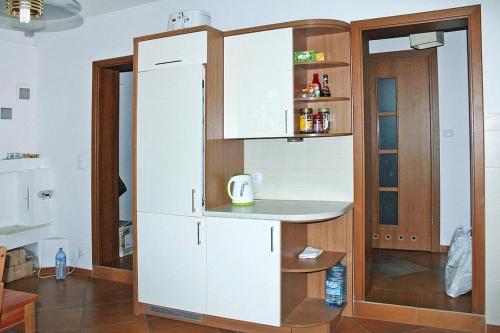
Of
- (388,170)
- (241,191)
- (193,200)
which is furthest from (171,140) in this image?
(388,170)

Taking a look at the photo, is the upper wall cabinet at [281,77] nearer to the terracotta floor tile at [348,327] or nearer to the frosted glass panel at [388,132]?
the terracotta floor tile at [348,327]

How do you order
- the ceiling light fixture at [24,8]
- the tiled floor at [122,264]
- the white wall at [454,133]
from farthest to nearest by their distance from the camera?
the white wall at [454,133]
the tiled floor at [122,264]
the ceiling light fixture at [24,8]

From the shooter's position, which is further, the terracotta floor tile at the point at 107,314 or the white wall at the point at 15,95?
the white wall at the point at 15,95

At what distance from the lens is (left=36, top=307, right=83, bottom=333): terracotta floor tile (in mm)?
2797

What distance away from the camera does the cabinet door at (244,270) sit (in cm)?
253

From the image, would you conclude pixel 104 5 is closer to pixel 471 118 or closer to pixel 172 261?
pixel 172 261

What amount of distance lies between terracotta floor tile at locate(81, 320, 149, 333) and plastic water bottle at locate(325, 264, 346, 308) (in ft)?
4.04

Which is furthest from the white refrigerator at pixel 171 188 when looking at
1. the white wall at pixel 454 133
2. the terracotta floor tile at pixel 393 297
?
the white wall at pixel 454 133

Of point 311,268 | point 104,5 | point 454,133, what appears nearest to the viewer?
point 311,268

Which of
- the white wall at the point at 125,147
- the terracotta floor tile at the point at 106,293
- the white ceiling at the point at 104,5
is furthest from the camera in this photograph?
the white wall at the point at 125,147

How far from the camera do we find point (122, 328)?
2807mm

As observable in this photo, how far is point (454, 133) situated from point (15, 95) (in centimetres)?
457

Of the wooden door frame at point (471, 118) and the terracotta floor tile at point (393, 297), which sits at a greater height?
the wooden door frame at point (471, 118)

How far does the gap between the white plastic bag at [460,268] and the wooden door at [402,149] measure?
4.27ft
